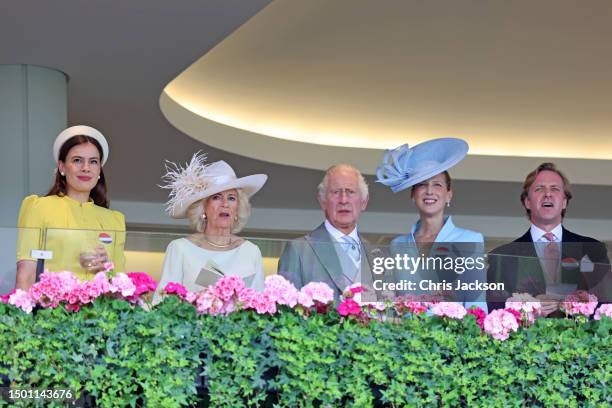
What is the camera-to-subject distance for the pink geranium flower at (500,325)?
11.3 ft

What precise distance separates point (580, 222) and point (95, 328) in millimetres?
10454

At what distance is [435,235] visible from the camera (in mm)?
3949

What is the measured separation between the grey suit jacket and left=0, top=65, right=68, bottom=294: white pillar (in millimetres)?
3628

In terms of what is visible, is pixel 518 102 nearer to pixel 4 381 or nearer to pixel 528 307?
pixel 528 307

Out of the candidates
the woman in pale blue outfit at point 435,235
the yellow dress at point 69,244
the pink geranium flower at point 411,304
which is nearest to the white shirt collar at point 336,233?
the woman in pale blue outfit at point 435,235

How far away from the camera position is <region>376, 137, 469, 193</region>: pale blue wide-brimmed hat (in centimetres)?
421

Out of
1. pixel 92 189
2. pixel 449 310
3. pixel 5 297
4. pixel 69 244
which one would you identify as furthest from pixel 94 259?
pixel 449 310

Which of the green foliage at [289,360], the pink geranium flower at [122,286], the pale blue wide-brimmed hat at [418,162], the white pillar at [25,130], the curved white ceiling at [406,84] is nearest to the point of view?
the green foliage at [289,360]

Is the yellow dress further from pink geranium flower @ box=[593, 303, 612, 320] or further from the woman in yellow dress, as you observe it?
pink geranium flower @ box=[593, 303, 612, 320]

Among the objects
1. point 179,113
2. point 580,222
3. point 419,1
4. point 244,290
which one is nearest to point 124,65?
point 179,113

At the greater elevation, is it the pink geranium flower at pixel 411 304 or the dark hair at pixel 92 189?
the dark hair at pixel 92 189

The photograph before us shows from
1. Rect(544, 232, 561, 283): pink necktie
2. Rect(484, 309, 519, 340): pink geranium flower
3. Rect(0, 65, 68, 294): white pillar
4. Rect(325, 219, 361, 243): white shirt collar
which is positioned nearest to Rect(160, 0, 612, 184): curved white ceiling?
Rect(0, 65, 68, 294): white pillar

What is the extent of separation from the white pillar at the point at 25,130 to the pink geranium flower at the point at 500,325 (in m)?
4.15

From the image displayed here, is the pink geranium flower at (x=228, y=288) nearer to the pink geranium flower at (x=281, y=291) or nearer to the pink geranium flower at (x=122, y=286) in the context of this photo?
the pink geranium flower at (x=281, y=291)
